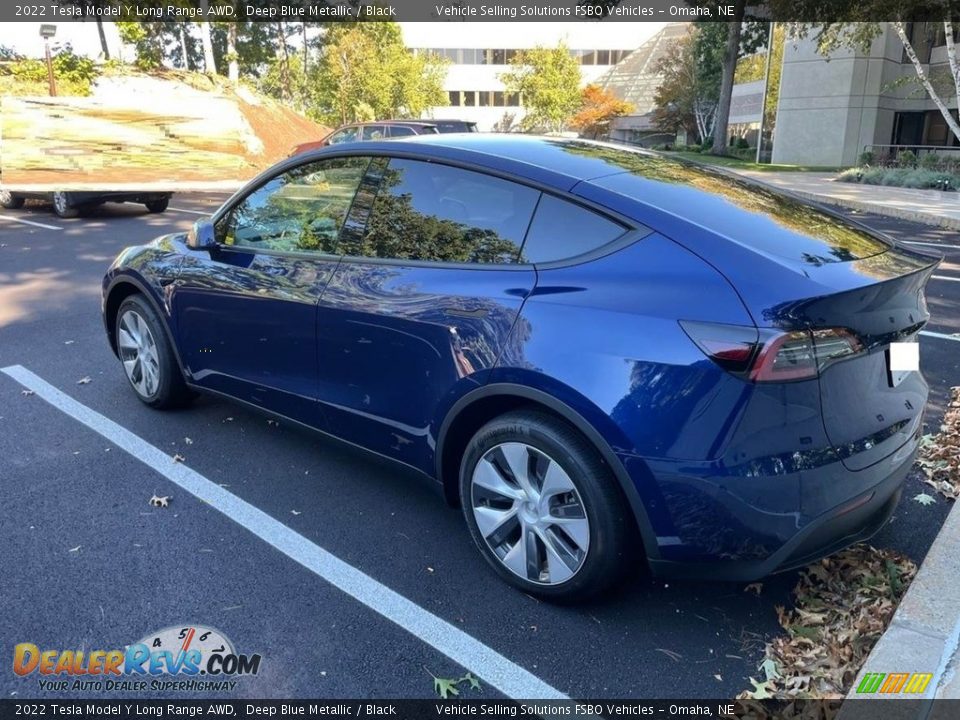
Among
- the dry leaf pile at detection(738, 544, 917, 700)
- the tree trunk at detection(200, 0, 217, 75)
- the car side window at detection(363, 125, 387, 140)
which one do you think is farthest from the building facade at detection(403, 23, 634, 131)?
the dry leaf pile at detection(738, 544, 917, 700)

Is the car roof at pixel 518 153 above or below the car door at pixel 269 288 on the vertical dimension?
above

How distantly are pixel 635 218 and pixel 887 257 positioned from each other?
96 centimetres

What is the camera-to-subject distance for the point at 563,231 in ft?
8.84

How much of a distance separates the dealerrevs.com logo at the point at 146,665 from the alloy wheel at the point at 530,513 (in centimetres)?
96

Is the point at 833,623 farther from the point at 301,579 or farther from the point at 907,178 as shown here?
the point at 907,178

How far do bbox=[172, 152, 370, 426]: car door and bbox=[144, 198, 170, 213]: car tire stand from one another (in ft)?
36.6

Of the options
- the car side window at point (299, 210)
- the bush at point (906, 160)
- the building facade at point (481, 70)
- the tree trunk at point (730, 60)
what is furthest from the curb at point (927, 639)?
the building facade at point (481, 70)

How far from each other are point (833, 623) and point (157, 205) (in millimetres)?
14202

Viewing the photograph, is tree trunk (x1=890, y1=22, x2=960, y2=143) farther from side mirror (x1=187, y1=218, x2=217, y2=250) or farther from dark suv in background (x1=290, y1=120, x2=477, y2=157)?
side mirror (x1=187, y1=218, x2=217, y2=250)

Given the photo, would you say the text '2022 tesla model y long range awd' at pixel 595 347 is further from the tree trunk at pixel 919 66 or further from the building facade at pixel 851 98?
the building facade at pixel 851 98

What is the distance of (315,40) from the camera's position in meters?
47.8

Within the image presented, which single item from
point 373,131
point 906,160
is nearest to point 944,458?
point 373,131

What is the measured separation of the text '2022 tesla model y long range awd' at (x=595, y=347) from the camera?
2.24m

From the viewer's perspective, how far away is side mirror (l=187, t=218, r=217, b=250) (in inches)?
156
